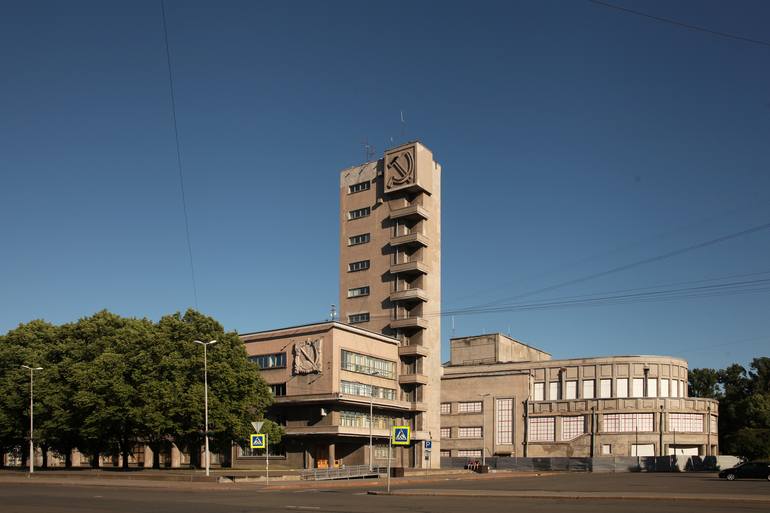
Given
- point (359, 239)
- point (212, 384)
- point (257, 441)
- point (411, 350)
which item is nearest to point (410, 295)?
point (411, 350)

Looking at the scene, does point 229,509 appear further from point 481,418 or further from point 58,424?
point 481,418

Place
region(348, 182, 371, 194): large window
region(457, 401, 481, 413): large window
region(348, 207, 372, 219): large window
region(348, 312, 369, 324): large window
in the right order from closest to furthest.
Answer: region(348, 312, 369, 324): large window, region(348, 207, 372, 219): large window, region(348, 182, 371, 194): large window, region(457, 401, 481, 413): large window

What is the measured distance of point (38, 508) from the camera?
89.1 ft

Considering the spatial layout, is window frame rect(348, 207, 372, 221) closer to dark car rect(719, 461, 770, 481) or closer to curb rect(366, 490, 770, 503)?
dark car rect(719, 461, 770, 481)

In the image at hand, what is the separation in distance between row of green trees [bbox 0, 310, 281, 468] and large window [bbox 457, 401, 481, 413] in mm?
57218

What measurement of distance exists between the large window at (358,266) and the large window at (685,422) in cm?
5062

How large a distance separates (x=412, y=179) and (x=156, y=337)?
139ft

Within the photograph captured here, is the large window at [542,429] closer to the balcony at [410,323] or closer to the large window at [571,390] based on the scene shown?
the large window at [571,390]

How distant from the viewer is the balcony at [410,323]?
96750mm

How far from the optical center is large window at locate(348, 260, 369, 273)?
103488mm

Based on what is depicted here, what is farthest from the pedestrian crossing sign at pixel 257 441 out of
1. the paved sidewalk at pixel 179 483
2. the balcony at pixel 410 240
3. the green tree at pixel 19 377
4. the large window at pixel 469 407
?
the large window at pixel 469 407

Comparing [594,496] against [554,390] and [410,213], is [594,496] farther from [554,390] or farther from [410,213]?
[554,390]

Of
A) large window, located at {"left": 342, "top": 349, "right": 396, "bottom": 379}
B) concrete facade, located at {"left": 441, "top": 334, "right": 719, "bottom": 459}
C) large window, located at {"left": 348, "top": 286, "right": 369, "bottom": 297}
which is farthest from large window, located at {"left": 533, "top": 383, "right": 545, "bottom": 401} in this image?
large window, located at {"left": 348, "top": 286, "right": 369, "bottom": 297}

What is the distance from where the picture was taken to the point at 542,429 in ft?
388
